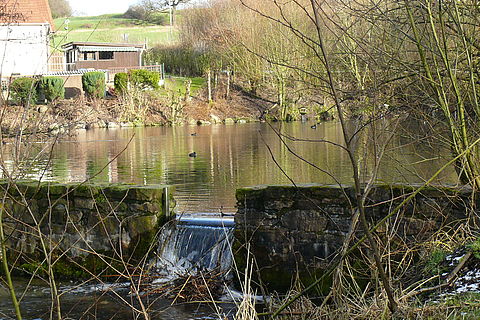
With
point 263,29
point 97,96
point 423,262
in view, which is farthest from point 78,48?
point 423,262

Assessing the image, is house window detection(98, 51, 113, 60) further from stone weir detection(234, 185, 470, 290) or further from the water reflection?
stone weir detection(234, 185, 470, 290)

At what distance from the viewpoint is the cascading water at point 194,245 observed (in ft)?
26.8

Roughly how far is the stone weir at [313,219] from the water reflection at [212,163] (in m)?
1.97

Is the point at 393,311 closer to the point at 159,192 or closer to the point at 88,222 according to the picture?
the point at 159,192

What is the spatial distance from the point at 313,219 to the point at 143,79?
32406 mm

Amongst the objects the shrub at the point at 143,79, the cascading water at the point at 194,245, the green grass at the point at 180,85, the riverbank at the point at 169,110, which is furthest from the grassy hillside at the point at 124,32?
the cascading water at the point at 194,245

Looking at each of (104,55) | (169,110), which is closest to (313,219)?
(169,110)

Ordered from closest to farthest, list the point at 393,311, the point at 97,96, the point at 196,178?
the point at 393,311
the point at 196,178
the point at 97,96

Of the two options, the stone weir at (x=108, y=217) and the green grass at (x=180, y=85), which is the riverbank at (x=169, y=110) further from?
the stone weir at (x=108, y=217)

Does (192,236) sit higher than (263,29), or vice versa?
(263,29)

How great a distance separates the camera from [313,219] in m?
7.44

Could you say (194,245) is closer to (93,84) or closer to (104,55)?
(93,84)

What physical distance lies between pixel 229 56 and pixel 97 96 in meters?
8.47

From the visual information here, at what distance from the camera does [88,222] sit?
8477mm
